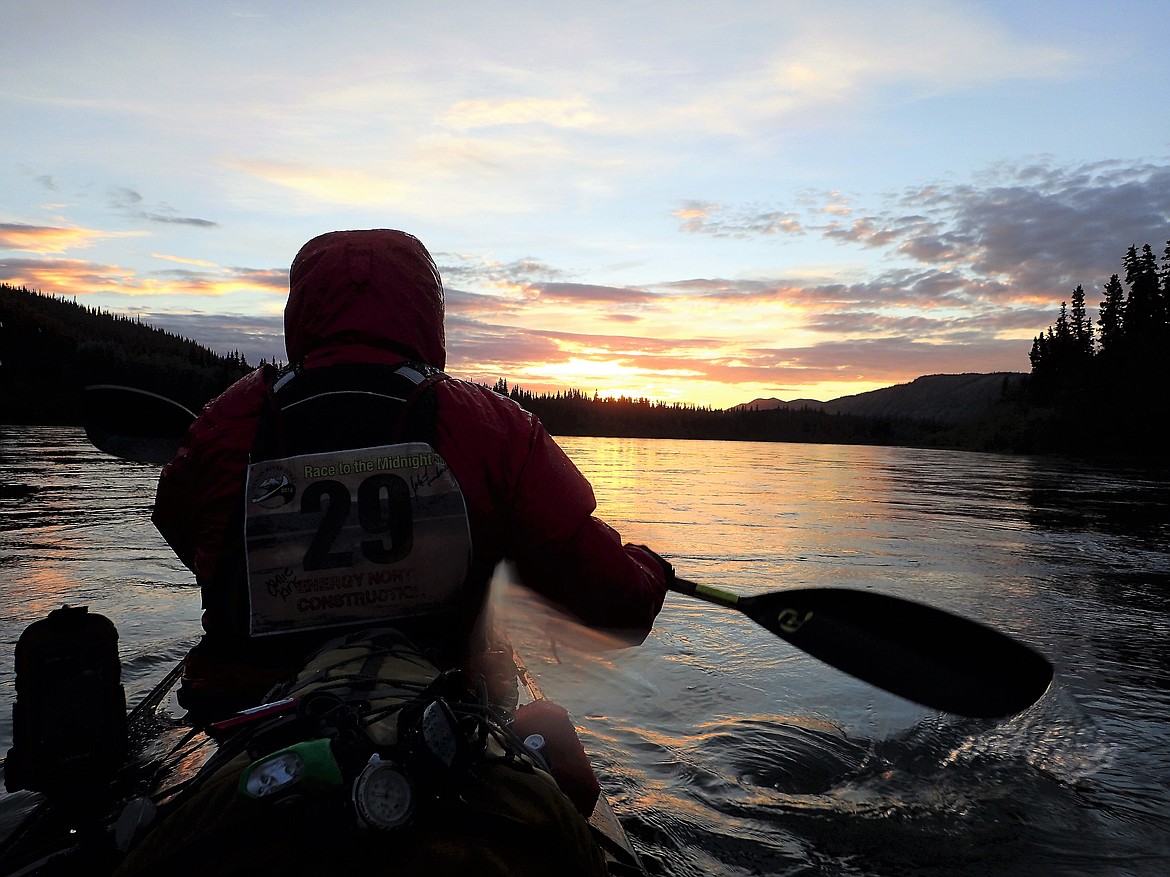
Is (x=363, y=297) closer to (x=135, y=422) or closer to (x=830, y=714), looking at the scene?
(x=135, y=422)

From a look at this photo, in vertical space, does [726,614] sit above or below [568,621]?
below

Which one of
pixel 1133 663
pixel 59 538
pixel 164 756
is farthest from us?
pixel 59 538

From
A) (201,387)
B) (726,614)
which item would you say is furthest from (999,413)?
(726,614)

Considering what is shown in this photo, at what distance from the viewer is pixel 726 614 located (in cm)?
977

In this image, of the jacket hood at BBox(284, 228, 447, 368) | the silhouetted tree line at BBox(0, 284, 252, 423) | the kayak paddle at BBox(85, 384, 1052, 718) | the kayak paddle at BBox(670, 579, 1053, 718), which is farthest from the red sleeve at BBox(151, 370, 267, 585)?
the silhouetted tree line at BBox(0, 284, 252, 423)

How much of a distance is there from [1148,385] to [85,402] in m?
110

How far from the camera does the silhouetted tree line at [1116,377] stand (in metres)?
89.4

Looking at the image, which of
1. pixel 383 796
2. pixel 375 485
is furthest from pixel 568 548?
pixel 383 796

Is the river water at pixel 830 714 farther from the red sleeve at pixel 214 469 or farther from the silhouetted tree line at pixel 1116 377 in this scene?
the silhouetted tree line at pixel 1116 377

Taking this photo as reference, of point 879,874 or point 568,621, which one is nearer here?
point 568,621

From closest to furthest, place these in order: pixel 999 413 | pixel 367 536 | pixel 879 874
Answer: pixel 367 536 < pixel 879 874 < pixel 999 413

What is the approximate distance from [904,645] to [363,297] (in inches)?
159

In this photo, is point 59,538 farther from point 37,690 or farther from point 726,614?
point 37,690

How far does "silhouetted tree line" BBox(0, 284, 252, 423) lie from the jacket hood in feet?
289
